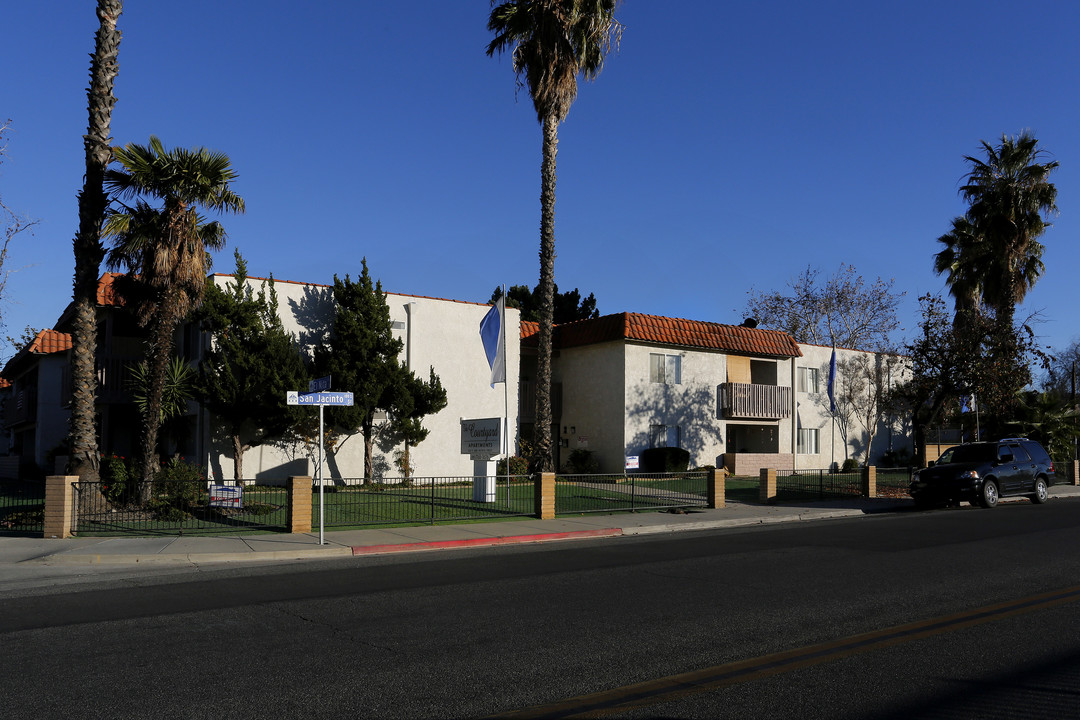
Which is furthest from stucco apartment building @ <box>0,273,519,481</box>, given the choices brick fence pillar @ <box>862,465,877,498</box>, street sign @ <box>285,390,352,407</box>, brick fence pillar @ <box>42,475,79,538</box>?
brick fence pillar @ <box>862,465,877,498</box>

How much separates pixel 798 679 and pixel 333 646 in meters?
3.93

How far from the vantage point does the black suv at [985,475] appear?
23234 millimetres

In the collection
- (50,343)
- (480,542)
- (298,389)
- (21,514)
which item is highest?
(50,343)

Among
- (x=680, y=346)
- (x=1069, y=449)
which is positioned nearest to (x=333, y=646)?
(x=680, y=346)

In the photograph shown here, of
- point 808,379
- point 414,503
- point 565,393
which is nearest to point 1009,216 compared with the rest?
point 808,379

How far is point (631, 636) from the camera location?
7867 millimetres

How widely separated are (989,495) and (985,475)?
0.57m

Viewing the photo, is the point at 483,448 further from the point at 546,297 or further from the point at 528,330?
the point at 528,330

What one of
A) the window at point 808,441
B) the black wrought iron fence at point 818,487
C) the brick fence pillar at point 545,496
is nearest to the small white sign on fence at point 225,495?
the brick fence pillar at point 545,496

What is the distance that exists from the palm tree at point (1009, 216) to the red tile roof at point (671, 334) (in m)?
8.60

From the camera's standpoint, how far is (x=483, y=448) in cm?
2234

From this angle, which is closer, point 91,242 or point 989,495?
point 91,242

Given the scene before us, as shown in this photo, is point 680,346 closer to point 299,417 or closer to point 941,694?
point 299,417

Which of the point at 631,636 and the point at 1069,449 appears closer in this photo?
the point at 631,636
